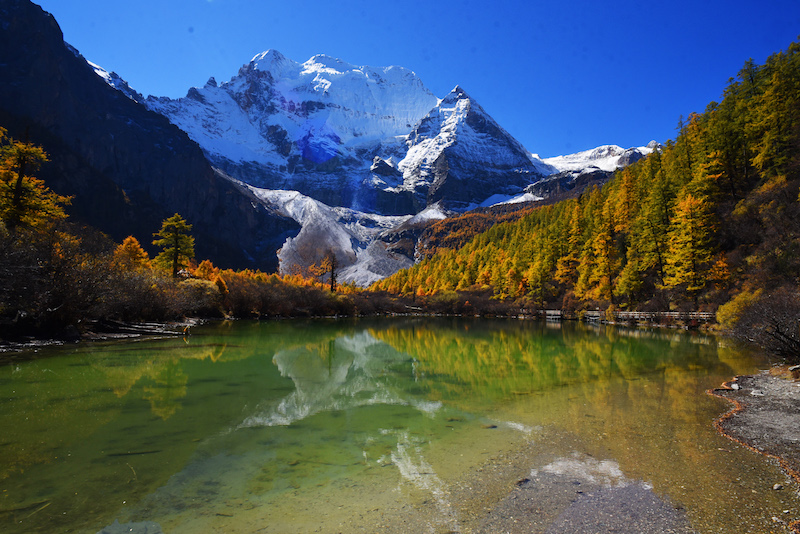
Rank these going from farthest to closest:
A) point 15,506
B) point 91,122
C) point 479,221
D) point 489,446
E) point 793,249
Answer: point 479,221, point 91,122, point 793,249, point 489,446, point 15,506

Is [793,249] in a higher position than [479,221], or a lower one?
lower

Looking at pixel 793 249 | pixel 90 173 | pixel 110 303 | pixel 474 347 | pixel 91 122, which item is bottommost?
pixel 474 347

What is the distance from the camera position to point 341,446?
6.85 m

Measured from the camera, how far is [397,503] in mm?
4762

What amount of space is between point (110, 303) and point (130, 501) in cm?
2134

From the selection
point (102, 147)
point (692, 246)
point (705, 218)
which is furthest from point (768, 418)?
point (102, 147)

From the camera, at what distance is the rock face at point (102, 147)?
98688mm

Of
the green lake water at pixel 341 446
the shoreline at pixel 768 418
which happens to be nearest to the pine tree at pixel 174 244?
the green lake water at pixel 341 446

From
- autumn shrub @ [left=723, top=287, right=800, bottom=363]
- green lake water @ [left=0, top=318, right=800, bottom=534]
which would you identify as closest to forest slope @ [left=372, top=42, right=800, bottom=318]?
autumn shrub @ [left=723, top=287, right=800, bottom=363]

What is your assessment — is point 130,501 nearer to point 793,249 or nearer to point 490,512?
point 490,512

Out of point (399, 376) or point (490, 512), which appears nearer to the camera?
point (490, 512)

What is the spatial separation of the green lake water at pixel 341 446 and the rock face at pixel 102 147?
359ft

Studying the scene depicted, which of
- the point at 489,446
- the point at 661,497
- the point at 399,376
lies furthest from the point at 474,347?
the point at 661,497

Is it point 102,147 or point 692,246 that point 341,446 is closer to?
point 692,246
